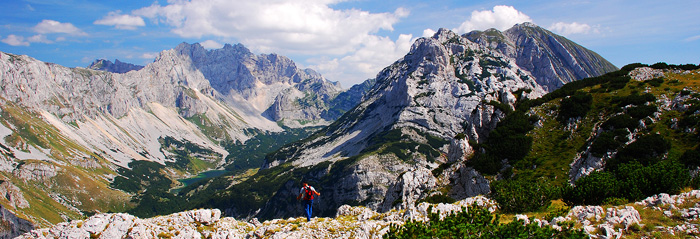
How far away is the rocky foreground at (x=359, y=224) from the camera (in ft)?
65.7

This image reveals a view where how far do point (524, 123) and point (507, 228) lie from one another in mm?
58437

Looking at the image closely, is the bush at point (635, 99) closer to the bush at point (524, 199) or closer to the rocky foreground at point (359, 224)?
the bush at point (524, 199)

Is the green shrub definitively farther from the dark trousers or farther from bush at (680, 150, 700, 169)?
the dark trousers

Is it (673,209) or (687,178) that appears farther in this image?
(687,178)

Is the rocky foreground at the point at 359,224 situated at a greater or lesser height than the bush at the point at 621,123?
lesser

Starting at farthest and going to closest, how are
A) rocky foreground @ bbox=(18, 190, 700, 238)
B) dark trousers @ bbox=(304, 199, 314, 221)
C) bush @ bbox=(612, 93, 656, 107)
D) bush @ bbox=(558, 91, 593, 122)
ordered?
bush @ bbox=(558, 91, 593, 122)
bush @ bbox=(612, 93, 656, 107)
dark trousers @ bbox=(304, 199, 314, 221)
rocky foreground @ bbox=(18, 190, 700, 238)

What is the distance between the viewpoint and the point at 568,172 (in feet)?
181

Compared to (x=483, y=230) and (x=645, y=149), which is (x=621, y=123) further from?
(x=483, y=230)

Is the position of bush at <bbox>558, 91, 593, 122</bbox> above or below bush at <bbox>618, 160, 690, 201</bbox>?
above

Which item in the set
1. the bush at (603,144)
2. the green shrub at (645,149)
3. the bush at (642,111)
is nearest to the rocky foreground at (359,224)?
the green shrub at (645,149)

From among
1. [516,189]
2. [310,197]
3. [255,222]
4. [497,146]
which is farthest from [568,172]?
[255,222]

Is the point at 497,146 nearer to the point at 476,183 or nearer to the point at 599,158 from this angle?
the point at 476,183

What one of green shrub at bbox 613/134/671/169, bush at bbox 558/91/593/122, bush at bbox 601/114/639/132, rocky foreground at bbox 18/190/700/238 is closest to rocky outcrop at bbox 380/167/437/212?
bush at bbox 558/91/593/122

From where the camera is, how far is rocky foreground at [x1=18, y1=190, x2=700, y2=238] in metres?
20.0
